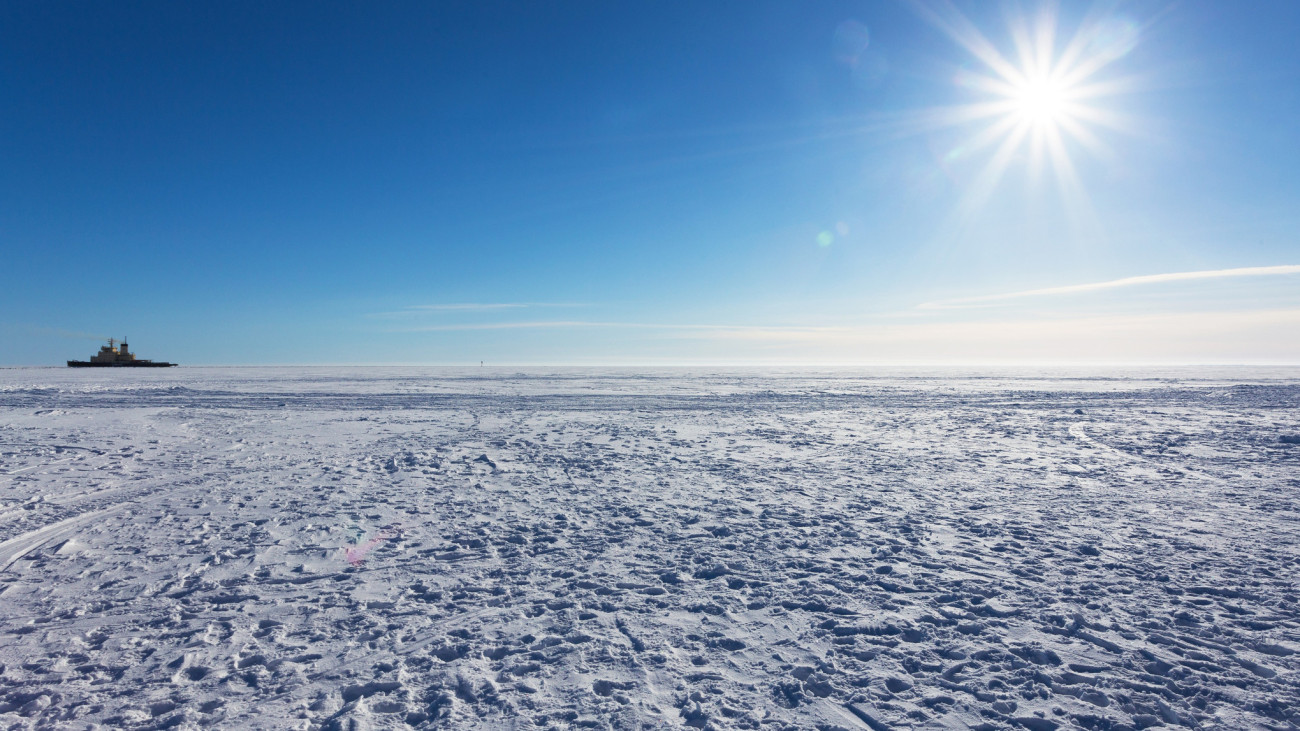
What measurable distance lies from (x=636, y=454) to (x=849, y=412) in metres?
10.4

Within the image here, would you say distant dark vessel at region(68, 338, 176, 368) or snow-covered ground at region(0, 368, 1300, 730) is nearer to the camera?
snow-covered ground at region(0, 368, 1300, 730)

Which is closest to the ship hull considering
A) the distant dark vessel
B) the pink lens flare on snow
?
the distant dark vessel

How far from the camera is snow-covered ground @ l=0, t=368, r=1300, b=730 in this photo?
3.27 metres

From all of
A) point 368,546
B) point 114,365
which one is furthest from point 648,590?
point 114,365

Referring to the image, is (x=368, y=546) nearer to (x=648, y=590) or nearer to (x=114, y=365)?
(x=648, y=590)

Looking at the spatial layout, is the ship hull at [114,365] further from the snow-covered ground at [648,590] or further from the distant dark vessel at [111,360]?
the snow-covered ground at [648,590]

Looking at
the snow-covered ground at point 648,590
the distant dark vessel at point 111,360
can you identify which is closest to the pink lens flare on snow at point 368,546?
the snow-covered ground at point 648,590

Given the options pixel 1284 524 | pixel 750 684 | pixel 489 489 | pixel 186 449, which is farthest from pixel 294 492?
pixel 1284 524

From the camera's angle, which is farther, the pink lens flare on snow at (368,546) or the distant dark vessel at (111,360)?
the distant dark vessel at (111,360)

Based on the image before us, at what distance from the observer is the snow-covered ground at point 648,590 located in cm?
327

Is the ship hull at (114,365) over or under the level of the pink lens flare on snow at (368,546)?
over

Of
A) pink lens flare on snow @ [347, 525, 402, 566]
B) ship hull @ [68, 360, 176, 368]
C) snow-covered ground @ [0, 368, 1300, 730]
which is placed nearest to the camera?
snow-covered ground @ [0, 368, 1300, 730]

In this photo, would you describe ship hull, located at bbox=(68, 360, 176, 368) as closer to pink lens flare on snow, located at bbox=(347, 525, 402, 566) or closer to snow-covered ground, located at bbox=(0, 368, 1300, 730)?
snow-covered ground, located at bbox=(0, 368, 1300, 730)

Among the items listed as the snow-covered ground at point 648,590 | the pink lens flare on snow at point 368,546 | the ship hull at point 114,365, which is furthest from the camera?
the ship hull at point 114,365
